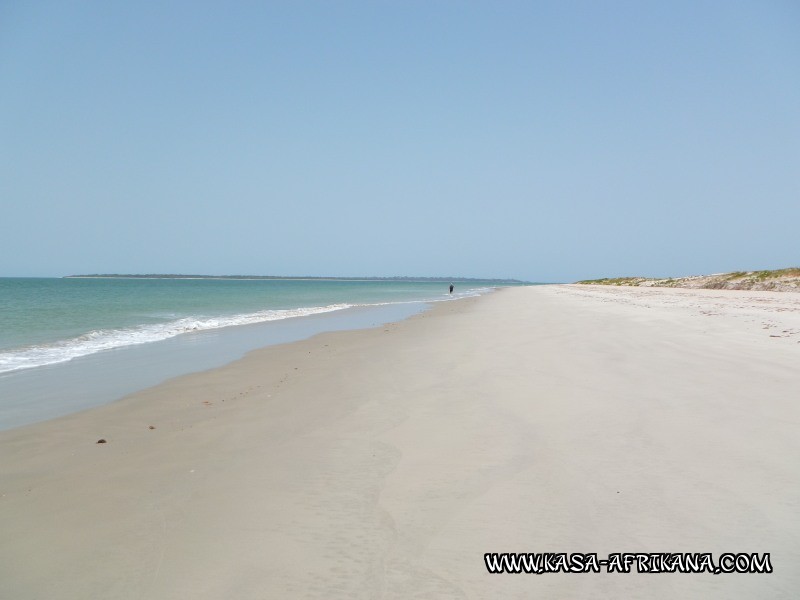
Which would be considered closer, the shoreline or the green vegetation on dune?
the shoreline

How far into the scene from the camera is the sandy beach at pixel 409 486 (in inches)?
111

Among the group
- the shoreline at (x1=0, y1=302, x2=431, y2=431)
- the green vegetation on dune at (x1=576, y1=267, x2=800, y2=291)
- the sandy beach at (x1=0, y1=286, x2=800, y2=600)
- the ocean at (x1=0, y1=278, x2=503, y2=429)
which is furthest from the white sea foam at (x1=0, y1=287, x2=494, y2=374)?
the green vegetation on dune at (x1=576, y1=267, x2=800, y2=291)

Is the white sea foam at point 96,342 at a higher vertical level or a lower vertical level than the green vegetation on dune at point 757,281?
lower

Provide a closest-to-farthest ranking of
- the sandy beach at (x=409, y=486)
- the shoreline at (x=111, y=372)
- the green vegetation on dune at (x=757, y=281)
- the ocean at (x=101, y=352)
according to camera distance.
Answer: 1. the sandy beach at (x=409, y=486)
2. the shoreline at (x=111, y=372)
3. the ocean at (x=101, y=352)
4. the green vegetation on dune at (x=757, y=281)

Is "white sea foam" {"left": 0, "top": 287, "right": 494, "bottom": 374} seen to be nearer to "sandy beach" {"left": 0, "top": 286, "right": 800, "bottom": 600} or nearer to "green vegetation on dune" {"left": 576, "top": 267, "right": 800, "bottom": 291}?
"sandy beach" {"left": 0, "top": 286, "right": 800, "bottom": 600}

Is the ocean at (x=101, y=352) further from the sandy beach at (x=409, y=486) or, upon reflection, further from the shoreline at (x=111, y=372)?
the sandy beach at (x=409, y=486)

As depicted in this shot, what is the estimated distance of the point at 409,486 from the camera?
398 centimetres

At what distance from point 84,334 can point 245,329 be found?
5230 mm

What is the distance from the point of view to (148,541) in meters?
3.23

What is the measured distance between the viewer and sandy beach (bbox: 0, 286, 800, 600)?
9.25ft

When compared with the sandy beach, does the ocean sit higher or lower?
lower

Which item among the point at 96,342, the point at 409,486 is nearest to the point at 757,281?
the point at 96,342

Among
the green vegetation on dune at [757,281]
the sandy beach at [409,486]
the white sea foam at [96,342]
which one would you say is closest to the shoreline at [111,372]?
the white sea foam at [96,342]

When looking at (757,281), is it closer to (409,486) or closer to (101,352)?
(101,352)
